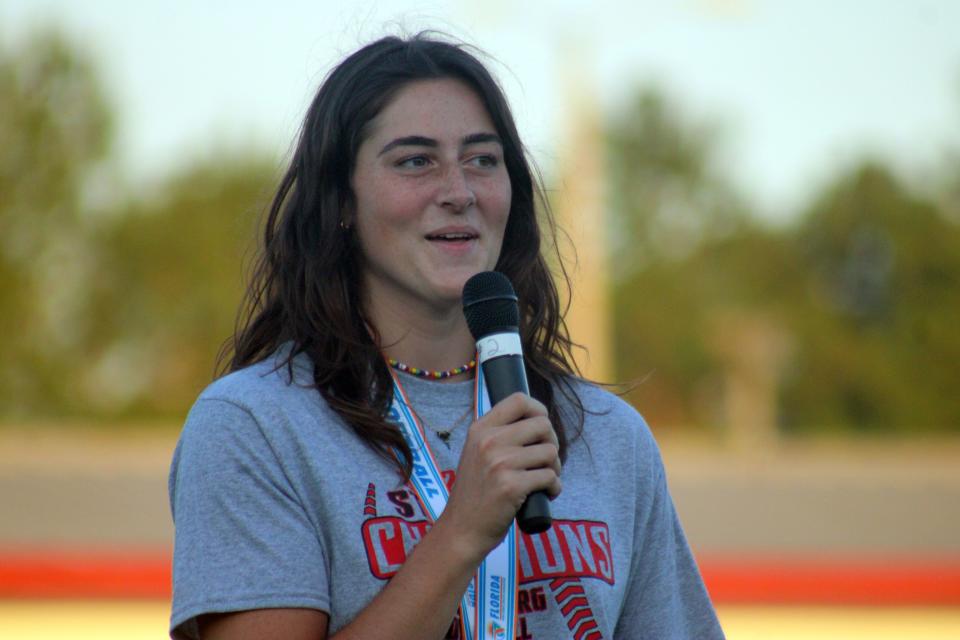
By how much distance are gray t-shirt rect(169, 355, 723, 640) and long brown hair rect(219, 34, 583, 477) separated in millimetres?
71

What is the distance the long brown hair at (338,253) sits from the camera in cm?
220

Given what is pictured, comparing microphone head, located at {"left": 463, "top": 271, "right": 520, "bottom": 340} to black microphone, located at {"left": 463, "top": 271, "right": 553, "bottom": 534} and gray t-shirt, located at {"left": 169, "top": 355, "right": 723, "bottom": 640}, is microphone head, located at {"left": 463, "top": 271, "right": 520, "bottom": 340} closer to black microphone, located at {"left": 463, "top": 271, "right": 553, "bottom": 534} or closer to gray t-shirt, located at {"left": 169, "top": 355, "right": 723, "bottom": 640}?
black microphone, located at {"left": 463, "top": 271, "right": 553, "bottom": 534}

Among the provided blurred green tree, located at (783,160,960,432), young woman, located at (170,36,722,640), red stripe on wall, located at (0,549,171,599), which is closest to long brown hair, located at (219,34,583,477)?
young woman, located at (170,36,722,640)

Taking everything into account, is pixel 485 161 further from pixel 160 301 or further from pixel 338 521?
pixel 160 301

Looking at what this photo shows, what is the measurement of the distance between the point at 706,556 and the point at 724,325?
27926 mm

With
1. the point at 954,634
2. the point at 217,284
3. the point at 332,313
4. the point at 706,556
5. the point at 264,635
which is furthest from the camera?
the point at 217,284

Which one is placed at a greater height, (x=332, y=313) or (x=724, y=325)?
(x=724, y=325)

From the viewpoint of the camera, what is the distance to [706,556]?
1081 cm

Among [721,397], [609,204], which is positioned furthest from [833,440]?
[609,204]

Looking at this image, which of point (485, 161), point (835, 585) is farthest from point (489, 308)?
point (835, 585)

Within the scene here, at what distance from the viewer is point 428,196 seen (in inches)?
86.3

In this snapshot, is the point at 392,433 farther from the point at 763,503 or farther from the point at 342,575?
the point at 763,503

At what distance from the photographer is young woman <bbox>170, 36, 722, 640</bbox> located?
1868mm

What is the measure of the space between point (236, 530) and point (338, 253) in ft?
2.00
